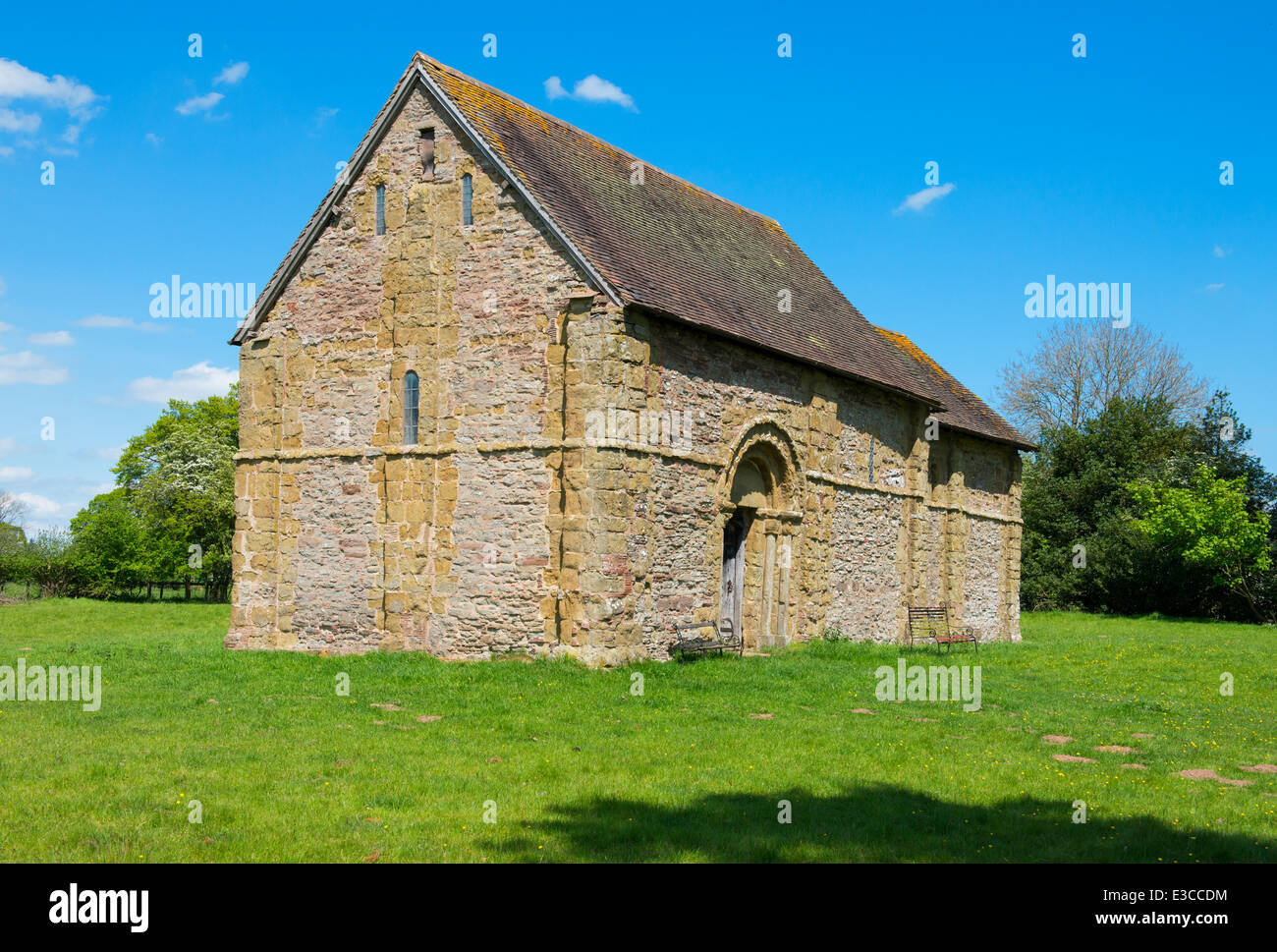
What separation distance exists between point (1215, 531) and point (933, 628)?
1768 cm

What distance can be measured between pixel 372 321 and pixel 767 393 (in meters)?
7.71

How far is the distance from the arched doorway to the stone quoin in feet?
0.16

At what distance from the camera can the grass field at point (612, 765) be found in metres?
7.55

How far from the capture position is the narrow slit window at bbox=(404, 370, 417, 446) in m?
18.7

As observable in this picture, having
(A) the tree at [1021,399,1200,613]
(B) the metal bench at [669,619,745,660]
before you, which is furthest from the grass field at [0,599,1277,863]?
(A) the tree at [1021,399,1200,613]

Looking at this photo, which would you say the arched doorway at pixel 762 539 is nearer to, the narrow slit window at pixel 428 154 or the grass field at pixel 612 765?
the grass field at pixel 612 765

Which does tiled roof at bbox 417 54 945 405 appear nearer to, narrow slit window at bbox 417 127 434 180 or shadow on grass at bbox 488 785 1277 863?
narrow slit window at bbox 417 127 434 180

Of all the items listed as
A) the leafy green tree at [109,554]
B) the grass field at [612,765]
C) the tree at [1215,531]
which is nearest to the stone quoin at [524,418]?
the grass field at [612,765]

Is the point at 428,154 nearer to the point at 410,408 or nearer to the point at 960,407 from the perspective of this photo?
the point at 410,408

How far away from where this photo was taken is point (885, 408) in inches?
969

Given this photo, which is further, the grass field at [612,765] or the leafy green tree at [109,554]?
the leafy green tree at [109,554]

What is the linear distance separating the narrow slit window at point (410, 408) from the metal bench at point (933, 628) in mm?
11047

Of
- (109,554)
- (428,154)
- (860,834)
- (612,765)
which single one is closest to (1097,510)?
(428,154)

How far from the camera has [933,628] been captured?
1008 inches
